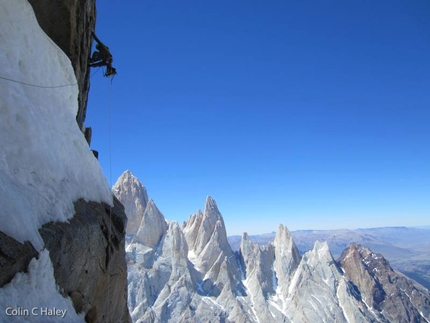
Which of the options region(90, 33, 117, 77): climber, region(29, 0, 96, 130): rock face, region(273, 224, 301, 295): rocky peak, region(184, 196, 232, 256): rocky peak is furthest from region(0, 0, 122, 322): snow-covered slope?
region(273, 224, 301, 295): rocky peak

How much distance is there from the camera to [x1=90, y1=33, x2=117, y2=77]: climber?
22.1 m

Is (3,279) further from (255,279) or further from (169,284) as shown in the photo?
(255,279)

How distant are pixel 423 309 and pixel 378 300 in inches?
1427

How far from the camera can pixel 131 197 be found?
6220 inches

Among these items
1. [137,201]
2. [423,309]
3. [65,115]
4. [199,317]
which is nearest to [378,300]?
[423,309]

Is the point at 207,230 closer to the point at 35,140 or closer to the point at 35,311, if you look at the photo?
the point at 35,140

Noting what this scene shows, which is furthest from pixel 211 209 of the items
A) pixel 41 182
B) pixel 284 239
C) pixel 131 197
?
pixel 41 182

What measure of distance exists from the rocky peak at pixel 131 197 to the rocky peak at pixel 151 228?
622cm

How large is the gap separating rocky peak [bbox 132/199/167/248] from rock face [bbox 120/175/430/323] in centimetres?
43

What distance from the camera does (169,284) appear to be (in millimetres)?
133000

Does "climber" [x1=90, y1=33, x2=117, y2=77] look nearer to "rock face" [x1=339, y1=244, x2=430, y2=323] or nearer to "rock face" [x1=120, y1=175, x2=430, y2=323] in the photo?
"rock face" [x1=120, y1=175, x2=430, y2=323]

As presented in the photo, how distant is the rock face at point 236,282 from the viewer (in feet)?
420

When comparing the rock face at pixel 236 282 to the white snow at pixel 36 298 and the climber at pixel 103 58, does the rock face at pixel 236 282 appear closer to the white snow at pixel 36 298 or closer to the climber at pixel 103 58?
the climber at pixel 103 58

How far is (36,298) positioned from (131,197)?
154948mm
